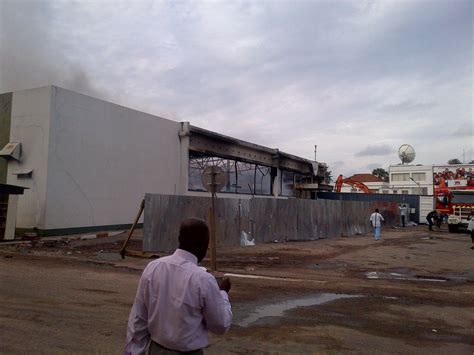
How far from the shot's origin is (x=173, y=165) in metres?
25.0

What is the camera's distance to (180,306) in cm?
242

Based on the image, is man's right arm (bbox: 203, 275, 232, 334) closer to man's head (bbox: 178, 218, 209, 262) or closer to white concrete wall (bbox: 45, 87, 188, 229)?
man's head (bbox: 178, 218, 209, 262)

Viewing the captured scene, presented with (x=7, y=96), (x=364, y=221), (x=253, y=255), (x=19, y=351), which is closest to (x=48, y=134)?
(x=7, y=96)

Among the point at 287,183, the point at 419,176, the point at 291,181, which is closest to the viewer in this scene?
the point at 287,183

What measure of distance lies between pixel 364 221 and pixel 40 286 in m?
24.1

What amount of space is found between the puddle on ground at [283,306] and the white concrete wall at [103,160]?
1306cm

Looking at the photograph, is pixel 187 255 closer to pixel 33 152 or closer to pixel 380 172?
pixel 33 152

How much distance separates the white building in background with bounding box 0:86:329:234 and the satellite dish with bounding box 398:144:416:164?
41854 millimetres

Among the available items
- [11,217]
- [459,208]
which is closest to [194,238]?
[11,217]

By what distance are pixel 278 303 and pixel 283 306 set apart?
24 cm

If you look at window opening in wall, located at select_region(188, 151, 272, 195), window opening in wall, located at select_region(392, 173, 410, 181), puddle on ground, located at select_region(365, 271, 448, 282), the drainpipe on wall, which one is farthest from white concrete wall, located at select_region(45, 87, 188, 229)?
window opening in wall, located at select_region(392, 173, 410, 181)

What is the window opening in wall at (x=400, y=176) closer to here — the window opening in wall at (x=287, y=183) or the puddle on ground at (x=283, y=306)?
the window opening in wall at (x=287, y=183)

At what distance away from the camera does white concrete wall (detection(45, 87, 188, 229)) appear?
18.3 m

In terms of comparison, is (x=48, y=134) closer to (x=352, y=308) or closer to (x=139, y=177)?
(x=139, y=177)
